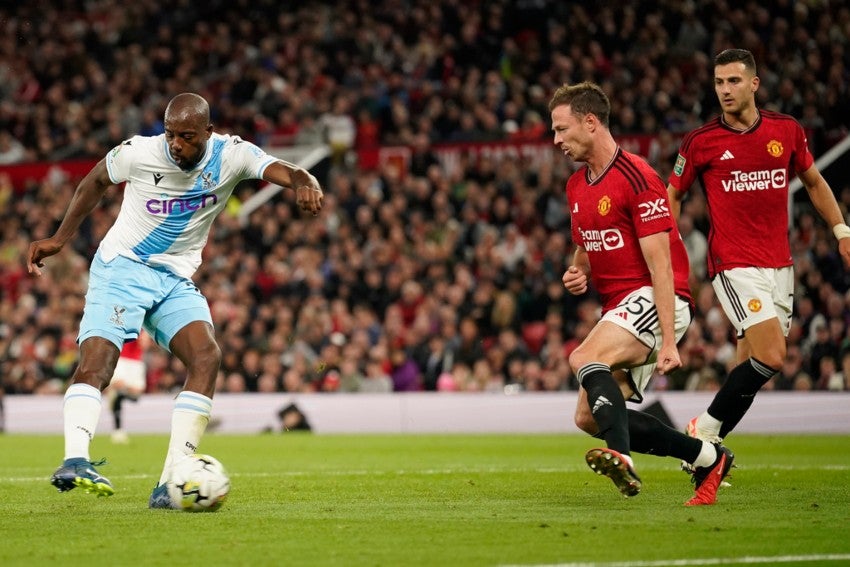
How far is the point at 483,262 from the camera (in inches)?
798

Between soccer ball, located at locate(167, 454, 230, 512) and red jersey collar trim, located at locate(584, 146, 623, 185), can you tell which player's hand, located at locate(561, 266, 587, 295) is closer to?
red jersey collar trim, located at locate(584, 146, 623, 185)

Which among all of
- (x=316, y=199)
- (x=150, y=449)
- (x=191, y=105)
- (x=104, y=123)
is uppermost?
(x=104, y=123)

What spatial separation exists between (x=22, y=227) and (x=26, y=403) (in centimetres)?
596

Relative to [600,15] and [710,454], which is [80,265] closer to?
[600,15]

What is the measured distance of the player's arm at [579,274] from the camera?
8055mm

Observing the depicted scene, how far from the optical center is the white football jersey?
815 cm

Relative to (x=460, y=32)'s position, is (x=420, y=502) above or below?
below

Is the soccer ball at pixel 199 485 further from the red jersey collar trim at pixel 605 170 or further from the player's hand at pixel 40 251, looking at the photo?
the red jersey collar trim at pixel 605 170

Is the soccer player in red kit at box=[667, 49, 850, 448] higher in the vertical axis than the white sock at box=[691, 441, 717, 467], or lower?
higher

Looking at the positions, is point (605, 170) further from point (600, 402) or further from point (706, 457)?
point (706, 457)

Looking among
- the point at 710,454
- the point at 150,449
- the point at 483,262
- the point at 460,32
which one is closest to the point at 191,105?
the point at 710,454

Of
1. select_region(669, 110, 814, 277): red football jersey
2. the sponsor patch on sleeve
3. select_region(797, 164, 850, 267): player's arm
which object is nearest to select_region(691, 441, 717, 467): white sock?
select_region(669, 110, 814, 277): red football jersey

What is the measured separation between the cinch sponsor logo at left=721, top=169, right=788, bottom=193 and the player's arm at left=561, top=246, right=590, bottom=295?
4.79 feet

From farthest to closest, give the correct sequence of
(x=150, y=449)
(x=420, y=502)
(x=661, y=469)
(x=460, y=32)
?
1. (x=460, y=32)
2. (x=150, y=449)
3. (x=661, y=469)
4. (x=420, y=502)
